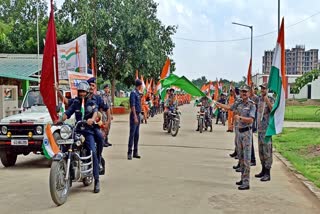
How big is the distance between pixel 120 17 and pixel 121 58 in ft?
11.2

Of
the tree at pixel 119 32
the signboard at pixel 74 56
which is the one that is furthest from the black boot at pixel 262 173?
the tree at pixel 119 32

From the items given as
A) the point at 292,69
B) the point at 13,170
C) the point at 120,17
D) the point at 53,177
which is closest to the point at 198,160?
the point at 13,170

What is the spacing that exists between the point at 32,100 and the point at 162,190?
5.48 m

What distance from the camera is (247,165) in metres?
7.85

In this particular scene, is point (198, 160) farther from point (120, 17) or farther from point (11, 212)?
point (120, 17)

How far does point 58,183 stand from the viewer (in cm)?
651

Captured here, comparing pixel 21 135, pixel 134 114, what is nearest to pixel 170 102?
pixel 134 114

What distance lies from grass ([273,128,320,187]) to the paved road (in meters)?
0.44

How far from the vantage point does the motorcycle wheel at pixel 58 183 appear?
630 cm

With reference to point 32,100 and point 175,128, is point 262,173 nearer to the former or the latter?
point 32,100

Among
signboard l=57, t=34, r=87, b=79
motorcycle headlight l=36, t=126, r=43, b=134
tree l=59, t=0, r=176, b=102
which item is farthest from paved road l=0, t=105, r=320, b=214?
tree l=59, t=0, r=176, b=102

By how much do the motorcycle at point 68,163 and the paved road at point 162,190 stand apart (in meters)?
0.25

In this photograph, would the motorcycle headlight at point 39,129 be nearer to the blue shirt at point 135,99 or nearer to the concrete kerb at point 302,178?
the blue shirt at point 135,99

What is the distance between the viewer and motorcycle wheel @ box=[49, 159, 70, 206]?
20.7 feet
